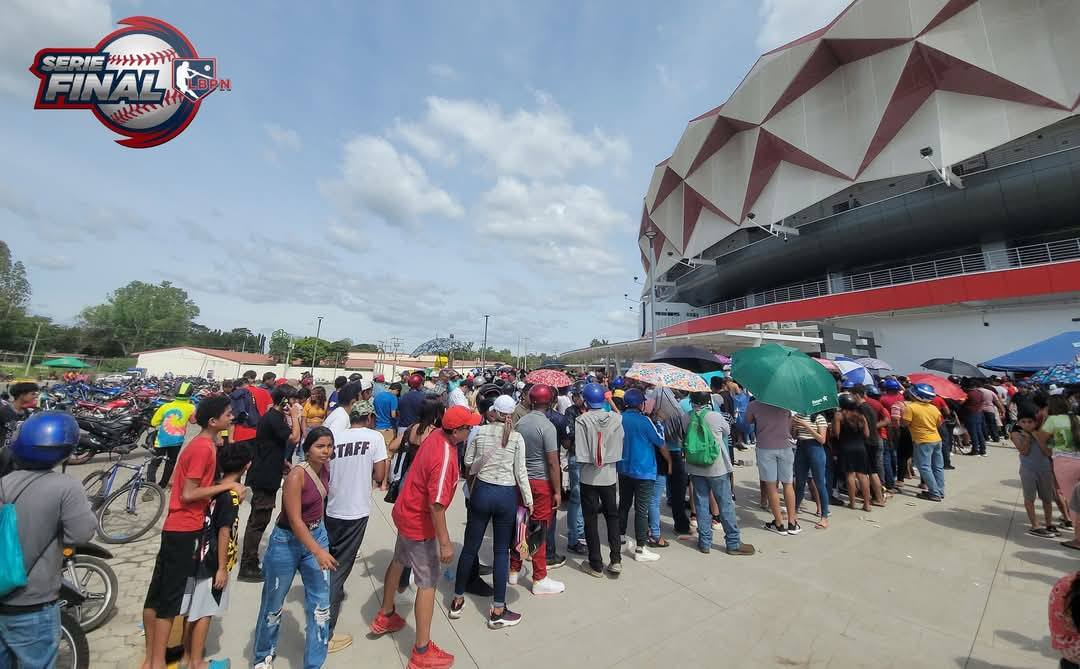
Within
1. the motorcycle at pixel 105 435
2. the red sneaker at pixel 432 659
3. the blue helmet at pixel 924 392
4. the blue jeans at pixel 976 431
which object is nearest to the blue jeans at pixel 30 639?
the red sneaker at pixel 432 659

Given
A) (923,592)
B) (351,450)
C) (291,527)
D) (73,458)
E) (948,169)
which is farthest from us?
(948,169)

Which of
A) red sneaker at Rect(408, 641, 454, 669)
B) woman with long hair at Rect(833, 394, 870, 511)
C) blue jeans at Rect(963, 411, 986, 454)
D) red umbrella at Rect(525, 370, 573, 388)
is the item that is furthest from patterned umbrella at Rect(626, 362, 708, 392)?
blue jeans at Rect(963, 411, 986, 454)

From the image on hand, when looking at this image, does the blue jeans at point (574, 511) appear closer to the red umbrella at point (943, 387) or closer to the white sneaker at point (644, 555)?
the white sneaker at point (644, 555)

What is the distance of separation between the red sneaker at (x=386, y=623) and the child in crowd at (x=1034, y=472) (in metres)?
7.02

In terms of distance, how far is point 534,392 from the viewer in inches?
150

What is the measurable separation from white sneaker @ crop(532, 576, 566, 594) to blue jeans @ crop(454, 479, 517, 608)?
0.55 metres

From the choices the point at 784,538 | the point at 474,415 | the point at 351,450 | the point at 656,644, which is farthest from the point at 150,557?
the point at 784,538

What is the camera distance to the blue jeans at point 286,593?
235 centimetres

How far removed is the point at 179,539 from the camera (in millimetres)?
2336

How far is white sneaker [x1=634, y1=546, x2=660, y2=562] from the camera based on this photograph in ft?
13.6

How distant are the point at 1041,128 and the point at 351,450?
93.9 ft

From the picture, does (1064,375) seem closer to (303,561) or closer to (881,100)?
(303,561)

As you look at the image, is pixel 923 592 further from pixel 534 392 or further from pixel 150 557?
pixel 150 557

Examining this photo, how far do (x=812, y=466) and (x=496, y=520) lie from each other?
14.8ft
